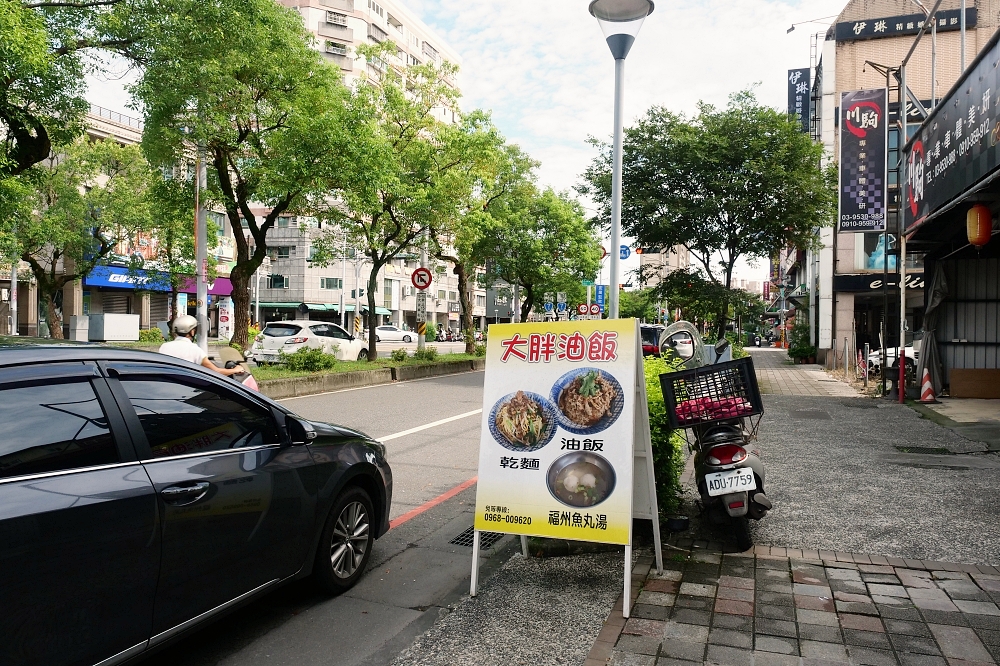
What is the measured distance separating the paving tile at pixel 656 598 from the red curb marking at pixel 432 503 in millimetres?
1725

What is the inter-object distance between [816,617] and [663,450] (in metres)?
1.57

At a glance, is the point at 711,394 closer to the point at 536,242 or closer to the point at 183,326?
the point at 183,326

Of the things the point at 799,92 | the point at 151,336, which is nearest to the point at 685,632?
the point at 151,336

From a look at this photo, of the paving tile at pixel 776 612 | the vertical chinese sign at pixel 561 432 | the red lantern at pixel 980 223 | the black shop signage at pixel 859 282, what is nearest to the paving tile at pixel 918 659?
the paving tile at pixel 776 612

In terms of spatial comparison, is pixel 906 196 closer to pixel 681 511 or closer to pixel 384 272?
pixel 681 511

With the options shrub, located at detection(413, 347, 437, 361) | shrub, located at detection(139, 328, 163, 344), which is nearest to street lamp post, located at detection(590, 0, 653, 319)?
shrub, located at detection(413, 347, 437, 361)

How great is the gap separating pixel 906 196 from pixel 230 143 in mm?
13525

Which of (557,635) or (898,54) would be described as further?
(898,54)

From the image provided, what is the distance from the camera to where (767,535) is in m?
5.16

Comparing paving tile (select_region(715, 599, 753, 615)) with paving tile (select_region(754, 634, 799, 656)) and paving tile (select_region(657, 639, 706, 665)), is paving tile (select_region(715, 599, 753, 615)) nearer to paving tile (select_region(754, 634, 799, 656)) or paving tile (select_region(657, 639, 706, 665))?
paving tile (select_region(754, 634, 799, 656))

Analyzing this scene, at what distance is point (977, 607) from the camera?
12.3 ft

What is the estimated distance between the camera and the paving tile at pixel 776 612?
364 centimetres

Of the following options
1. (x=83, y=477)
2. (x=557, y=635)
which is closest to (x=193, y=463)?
(x=83, y=477)

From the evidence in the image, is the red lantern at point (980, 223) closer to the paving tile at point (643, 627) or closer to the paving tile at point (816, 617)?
the paving tile at point (816, 617)
